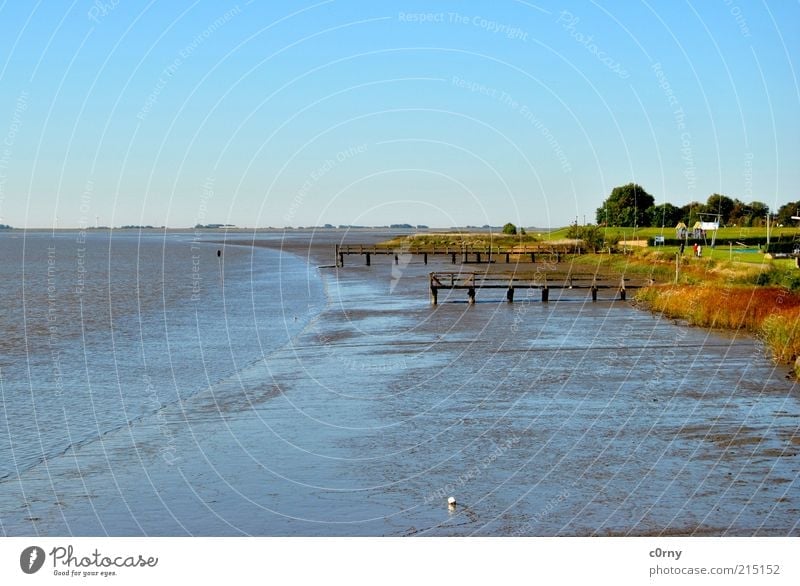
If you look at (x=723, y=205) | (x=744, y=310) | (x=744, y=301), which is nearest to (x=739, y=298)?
(x=744, y=301)

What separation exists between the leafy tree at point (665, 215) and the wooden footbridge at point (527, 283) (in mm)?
90561

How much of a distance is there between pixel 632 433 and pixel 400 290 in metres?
47.0

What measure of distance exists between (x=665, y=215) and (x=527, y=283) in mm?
108852

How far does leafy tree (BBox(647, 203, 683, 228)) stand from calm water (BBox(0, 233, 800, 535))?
132546mm

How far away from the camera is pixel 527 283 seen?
71.0 metres

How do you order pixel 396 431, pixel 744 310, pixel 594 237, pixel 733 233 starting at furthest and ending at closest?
pixel 594 237 → pixel 733 233 → pixel 744 310 → pixel 396 431

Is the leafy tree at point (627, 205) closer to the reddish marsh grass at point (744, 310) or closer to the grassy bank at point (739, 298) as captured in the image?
the grassy bank at point (739, 298)

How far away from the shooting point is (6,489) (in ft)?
58.2

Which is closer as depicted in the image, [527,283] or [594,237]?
[527,283]

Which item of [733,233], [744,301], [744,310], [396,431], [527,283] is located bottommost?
[527,283]

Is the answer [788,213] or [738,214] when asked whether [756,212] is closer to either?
[738,214]

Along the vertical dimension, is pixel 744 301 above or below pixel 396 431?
above
